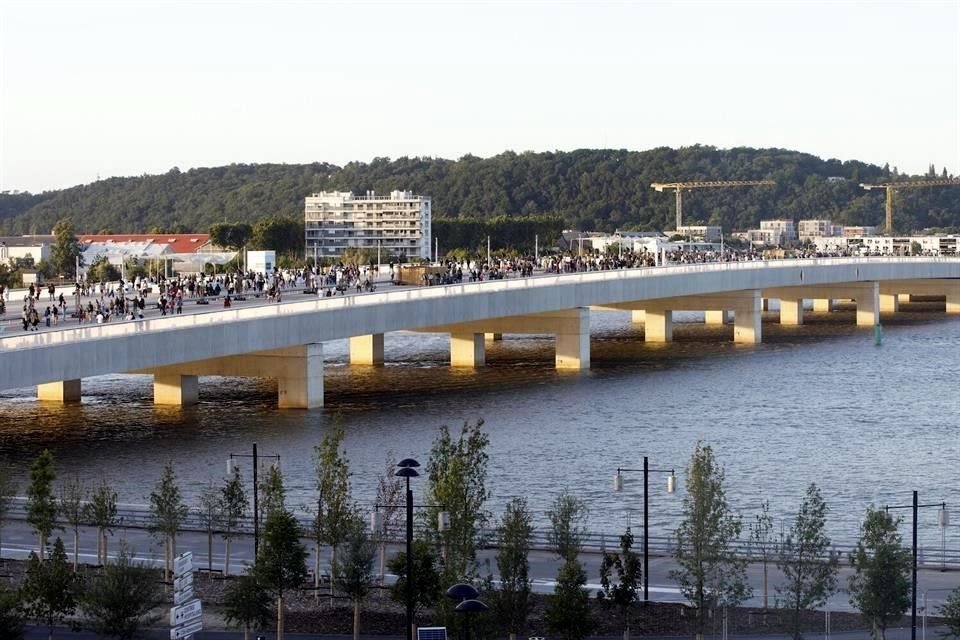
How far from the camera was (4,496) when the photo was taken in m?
34.3

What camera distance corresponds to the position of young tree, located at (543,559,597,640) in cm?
2567

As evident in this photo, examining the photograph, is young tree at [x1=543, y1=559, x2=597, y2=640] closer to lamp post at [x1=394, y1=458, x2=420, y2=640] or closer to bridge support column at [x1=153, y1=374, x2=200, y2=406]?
lamp post at [x1=394, y1=458, x2=420, y2=640]

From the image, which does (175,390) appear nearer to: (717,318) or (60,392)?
(60,392)

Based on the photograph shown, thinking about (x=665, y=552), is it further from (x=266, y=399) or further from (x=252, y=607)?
(x=266, y=399)

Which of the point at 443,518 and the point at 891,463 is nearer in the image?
the point at 443,518

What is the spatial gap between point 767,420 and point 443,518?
3112 cm

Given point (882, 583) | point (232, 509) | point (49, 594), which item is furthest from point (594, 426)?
point (49, 594)

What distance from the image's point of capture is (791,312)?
396 ft

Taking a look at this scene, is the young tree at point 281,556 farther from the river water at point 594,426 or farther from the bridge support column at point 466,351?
the bridge support column at point 466,351

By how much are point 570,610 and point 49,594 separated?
8225 millimetres

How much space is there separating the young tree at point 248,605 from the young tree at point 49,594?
2.53 m

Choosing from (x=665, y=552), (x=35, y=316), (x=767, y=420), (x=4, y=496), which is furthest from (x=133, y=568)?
(x=767, y=420)

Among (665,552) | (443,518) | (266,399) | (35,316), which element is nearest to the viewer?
(443,518)

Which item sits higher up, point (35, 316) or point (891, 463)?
point (35, 316)
